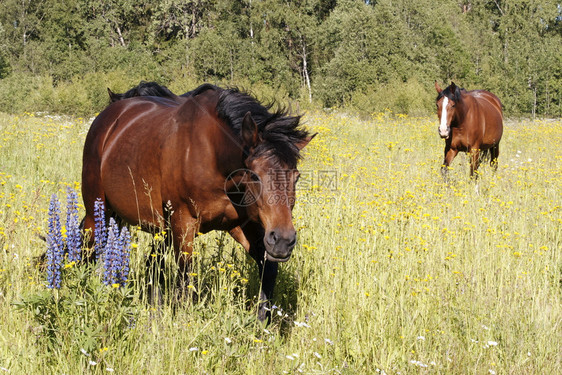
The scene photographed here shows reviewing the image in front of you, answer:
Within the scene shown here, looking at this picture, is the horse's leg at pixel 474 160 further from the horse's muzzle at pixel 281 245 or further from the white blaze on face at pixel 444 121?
the horse's muzzle at pixel 281 245

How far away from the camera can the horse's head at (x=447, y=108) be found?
8.83 meters

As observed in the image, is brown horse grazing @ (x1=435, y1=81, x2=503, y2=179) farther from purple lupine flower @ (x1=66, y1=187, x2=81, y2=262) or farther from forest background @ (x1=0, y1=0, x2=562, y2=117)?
forest background @ (x1=0, y1=0, x2=562, y2=117)

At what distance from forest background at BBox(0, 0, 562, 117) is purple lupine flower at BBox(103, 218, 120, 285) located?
16.7m

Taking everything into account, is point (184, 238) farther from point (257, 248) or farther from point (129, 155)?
point (129, 155)

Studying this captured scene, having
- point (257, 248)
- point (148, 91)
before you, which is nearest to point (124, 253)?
point (257, 248)

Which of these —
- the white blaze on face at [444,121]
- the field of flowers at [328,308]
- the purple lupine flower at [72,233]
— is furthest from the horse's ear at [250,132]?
the white blaze on face at [444,121]

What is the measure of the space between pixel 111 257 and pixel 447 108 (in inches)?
291

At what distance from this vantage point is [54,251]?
2809mm

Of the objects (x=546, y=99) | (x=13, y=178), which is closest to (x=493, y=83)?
(x=546, y=99)

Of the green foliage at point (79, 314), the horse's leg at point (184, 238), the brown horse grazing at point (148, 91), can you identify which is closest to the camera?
the green foliage at point (79, 314)

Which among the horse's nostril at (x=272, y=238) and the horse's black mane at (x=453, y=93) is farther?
the horse's black mane at (x=453, y=93)

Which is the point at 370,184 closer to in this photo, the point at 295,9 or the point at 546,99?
the point at 546,99

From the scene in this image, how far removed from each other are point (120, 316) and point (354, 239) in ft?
8.40

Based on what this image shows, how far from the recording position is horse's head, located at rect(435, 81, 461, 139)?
8.83 m
